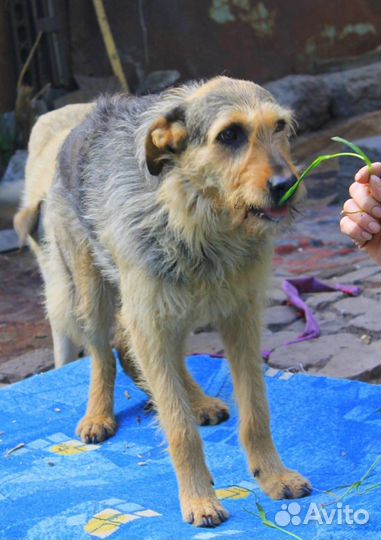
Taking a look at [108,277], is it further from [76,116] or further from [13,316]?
[13,316]

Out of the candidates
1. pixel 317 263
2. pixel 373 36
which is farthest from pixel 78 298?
pixel 373 36

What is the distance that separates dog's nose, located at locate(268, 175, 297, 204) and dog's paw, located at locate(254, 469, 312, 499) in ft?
4.38

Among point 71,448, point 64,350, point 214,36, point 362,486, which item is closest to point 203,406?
point 71,448

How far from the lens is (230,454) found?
15.4 feet

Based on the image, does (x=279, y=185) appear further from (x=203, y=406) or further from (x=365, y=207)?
(x=203, y=406)

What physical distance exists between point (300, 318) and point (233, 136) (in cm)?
318

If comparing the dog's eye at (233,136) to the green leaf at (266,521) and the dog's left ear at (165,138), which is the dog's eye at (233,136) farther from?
the green leaf at (266,521)

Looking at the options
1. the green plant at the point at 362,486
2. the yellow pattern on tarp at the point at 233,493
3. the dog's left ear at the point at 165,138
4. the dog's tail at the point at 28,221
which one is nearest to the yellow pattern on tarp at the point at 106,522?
the yellow pattern on tarp at the point at 233,493

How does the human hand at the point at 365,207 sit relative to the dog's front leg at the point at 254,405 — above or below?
above

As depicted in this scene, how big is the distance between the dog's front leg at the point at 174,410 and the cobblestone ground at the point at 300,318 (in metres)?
0.72

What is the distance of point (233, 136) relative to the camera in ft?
12.1

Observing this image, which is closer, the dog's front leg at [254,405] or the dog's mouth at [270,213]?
the dog's mouth at [270,213]

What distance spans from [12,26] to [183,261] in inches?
A: 332

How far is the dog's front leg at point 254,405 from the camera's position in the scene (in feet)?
13.6
